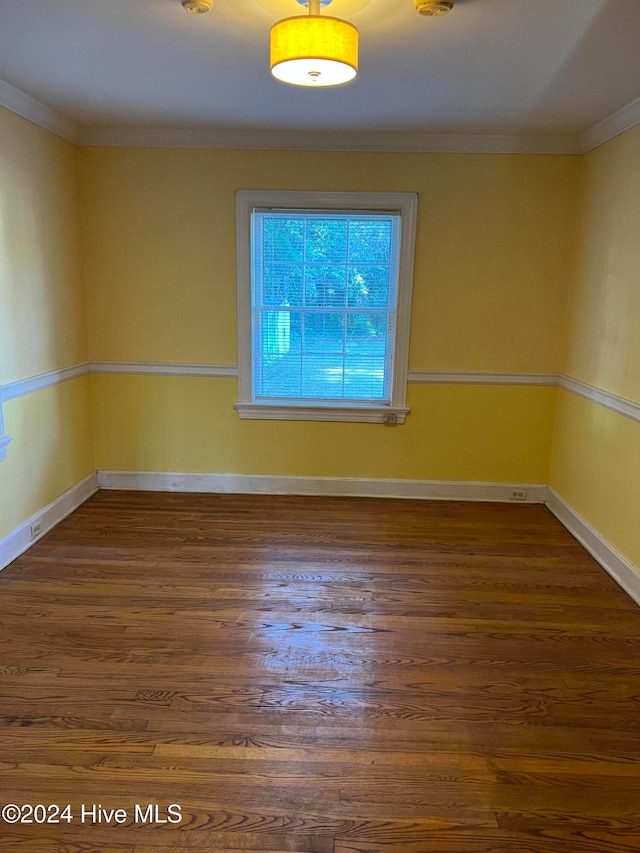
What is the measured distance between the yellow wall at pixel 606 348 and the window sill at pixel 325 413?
1.17 meters

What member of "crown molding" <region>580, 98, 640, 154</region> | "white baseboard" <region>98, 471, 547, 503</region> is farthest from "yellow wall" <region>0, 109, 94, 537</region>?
"crown molding" <region>580, 98, 640, 154</region>

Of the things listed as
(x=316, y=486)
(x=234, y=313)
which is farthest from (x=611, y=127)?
(x=316, y=486)

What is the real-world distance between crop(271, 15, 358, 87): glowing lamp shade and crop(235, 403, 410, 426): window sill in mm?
2413

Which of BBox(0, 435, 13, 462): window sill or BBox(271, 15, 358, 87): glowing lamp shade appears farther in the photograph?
BBox(0, 435, 13, 462): window sill

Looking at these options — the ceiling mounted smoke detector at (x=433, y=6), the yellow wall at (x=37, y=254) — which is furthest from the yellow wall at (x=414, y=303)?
the ceiling mounted smoke detector at (x=433, y=6)

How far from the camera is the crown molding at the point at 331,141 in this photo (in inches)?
145

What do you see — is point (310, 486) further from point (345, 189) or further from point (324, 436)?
point (345, 189)

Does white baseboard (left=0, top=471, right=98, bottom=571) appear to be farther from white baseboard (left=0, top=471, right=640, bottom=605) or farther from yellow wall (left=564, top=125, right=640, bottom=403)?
yellow wall (left=564, top=125, right=640, bottom=403)

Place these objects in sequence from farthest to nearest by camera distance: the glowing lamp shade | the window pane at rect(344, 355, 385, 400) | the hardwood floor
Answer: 1. the window pane at rect(344, 355, 385, 400)
2. the glowing lamp shade
3. the hardwood floor

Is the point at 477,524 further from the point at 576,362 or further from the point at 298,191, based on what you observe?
the point at 298,191

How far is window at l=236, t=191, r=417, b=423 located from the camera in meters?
3.87

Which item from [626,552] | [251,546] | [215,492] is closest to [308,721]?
[251,546]

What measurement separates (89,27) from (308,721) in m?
2.75

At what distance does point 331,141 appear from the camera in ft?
12.3
